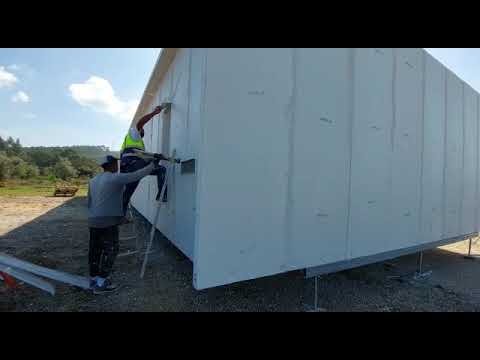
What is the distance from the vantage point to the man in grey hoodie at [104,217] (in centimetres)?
301

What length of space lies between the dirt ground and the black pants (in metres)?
0.30

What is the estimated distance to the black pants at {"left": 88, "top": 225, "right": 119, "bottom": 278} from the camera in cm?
308

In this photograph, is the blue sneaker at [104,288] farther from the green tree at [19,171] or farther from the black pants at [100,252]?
the green tree at [19,171]

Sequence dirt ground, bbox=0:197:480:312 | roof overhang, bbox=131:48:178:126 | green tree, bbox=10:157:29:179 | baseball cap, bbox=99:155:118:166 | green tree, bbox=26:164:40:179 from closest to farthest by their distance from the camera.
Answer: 1. dirt ground, bbox=0:197:480:312
2. baseball cap, bbox=99:155:118:166
3. roof overhang, bbox=131:48:178:126
4. green tree, bbox=10:157:29:179
5. green tree, bbox=26:164:40:179

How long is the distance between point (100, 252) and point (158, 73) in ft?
10.5

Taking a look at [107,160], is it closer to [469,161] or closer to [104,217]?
[104,217]

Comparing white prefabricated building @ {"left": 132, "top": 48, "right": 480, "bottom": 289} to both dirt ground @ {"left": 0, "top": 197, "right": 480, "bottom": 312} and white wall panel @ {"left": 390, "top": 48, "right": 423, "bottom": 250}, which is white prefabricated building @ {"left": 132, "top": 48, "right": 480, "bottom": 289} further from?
dirt ground @ {"left": 0, "top": 197, "right": 480, "bottom": 312}

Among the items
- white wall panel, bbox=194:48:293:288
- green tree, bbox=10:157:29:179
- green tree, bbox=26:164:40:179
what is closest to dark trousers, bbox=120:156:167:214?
white wall panel, bbox=194:48:293:288

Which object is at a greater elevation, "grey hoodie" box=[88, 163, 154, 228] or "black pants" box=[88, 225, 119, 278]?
"grey hoodie" box=[88, 163, 154, 228]

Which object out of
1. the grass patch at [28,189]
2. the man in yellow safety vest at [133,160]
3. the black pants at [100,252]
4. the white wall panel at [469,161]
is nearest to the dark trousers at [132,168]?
the man in yellow safety vest at [133,160]

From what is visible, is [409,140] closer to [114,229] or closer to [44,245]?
[114,229]

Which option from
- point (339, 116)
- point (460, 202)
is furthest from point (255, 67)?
point (460, 202)

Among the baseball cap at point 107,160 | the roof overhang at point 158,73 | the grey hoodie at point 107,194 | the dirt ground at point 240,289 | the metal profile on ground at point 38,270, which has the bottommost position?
the dirt ground at point 240,289

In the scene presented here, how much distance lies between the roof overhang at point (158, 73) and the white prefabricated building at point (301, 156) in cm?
6
